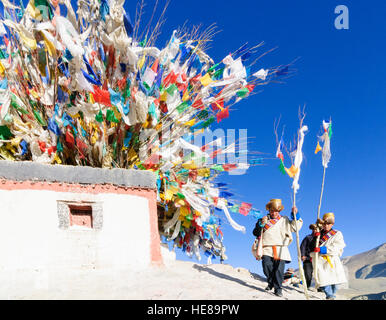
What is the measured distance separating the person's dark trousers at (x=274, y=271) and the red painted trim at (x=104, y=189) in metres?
1.94

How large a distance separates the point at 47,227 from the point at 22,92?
3.28 m

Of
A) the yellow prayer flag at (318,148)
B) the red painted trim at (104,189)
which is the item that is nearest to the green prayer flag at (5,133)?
the red painted trim at (104,189)

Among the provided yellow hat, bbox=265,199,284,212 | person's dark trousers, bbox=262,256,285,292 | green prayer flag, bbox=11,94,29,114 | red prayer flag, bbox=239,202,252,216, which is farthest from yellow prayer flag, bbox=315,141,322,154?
green prayer flag, bbox=11,94,29,114

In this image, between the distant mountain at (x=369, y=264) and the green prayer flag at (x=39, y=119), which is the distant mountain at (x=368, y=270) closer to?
the distant mountain at (x=369, y=264)

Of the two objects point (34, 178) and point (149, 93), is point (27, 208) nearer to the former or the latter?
point (34, 178)

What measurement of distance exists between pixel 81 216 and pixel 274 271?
11.0ft

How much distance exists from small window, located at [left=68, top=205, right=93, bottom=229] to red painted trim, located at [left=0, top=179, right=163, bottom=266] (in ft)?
0.96

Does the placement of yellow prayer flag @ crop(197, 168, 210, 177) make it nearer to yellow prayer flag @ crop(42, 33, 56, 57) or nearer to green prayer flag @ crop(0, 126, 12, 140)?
yellow prayer flag @ crop(42, 33, 56, 57)

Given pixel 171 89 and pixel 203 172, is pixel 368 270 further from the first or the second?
pixel 171 89

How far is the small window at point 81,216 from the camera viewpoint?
680 cm

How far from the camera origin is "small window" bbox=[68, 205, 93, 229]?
6.80 metres

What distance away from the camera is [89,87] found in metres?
7.33

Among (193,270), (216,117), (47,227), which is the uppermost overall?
(216,117)
